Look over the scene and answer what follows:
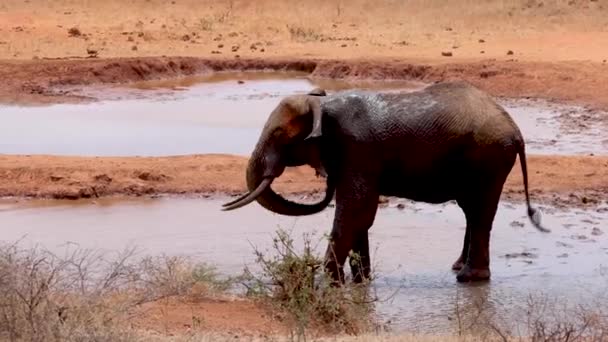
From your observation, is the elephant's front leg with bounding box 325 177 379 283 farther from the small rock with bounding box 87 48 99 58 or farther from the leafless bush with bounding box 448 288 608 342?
the small rock with bounding box 87 48 99 58

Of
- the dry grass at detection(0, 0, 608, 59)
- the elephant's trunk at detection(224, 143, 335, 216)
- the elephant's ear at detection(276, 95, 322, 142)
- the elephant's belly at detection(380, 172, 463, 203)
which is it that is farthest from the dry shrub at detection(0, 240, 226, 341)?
the dry grass at detection(0, 0, 608, 59)

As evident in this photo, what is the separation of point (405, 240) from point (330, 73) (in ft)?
40.6

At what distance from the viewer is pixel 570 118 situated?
59.8 ft

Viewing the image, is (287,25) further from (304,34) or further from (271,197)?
(271,197)

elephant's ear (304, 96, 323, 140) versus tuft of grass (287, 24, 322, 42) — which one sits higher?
tuft of grass (287, 24, 322, 42)

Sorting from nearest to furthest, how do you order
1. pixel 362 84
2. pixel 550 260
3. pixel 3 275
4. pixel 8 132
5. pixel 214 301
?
pixel 3 275 < pixel 214 301 < pixel 550 260 < pixel 8 132 < pixel 362 84

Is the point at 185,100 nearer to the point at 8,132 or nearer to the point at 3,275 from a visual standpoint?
the point at 8,132

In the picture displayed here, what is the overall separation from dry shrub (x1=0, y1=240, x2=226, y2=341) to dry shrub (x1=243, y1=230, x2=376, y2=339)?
526mm

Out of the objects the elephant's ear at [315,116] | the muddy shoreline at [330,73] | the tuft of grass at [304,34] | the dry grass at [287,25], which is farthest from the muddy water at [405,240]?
the tuft of grass at [304,34]

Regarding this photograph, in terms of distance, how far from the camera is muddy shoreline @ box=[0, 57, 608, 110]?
20641 millimetres

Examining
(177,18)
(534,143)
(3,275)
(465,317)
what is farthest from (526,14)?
(3,275)

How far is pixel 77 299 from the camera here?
7445 mm

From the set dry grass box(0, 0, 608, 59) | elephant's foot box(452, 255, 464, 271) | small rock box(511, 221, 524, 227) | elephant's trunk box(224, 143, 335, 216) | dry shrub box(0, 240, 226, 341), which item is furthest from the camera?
dry grass box(0, 0, 608, 59)

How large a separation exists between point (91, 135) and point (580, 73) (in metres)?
8.30
